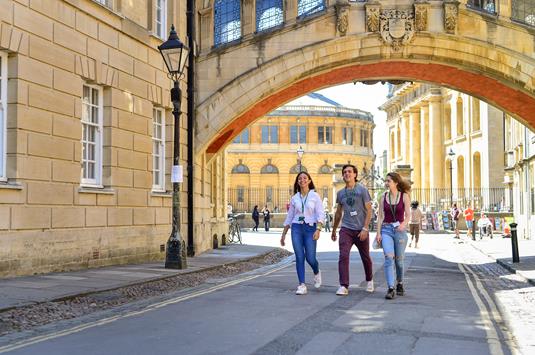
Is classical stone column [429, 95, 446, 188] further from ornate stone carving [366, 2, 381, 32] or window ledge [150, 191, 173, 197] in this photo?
window ledge [150, 191, 173, 197]

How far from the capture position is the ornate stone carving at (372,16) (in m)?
20.8

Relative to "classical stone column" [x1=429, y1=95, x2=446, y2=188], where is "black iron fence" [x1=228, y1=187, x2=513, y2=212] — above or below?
below

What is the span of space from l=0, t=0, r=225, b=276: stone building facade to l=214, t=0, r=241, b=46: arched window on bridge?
7.83 feet

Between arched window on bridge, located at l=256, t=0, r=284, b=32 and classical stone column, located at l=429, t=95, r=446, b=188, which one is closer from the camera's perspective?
arched window on bridge, located at l=256, t=0, r=284, b=32

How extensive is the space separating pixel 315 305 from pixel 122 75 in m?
8.40

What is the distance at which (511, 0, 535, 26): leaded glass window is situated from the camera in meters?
22.0

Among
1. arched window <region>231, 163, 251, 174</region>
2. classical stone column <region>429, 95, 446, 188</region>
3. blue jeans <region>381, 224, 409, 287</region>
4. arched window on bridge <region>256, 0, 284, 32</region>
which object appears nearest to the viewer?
blue jeans <region>381, 224, 409, 287</region>

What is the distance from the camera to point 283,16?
21.2 metres

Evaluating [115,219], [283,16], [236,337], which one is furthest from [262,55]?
[236,337]

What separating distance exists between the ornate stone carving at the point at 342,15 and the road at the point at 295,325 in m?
10.0

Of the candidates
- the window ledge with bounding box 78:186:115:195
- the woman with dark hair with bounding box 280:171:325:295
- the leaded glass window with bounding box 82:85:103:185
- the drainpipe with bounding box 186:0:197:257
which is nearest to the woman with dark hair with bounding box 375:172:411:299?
the woman with dark hair with bounding box 280:171:325:295

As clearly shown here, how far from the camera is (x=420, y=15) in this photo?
20.8 metres

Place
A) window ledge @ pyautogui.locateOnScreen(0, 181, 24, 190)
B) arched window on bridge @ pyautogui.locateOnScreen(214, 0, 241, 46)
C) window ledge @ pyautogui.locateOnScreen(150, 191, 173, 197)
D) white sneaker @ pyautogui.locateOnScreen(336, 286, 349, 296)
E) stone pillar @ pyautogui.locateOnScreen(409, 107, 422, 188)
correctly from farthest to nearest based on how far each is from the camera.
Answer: stone pillar @ pyautogui.locateOnScreen(409, 107, 422, 188) → arched window on bridge @ pyautogui.locateOnScreen(214, 0, 241, 46) → window ledge @ pyautogui.locateOnScreen(150, 191, 173, 197) → window ledge @ pyautogui.locateOnScreen(0, 181, 24, 190) → white sneaker @ pyautogui.locateOnScreen(336, 286, 349, 296)

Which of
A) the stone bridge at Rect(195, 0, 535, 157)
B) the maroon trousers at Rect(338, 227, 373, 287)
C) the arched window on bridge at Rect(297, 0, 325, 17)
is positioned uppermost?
the arched window on bridge at Rect(297, 0, 325, 17)
